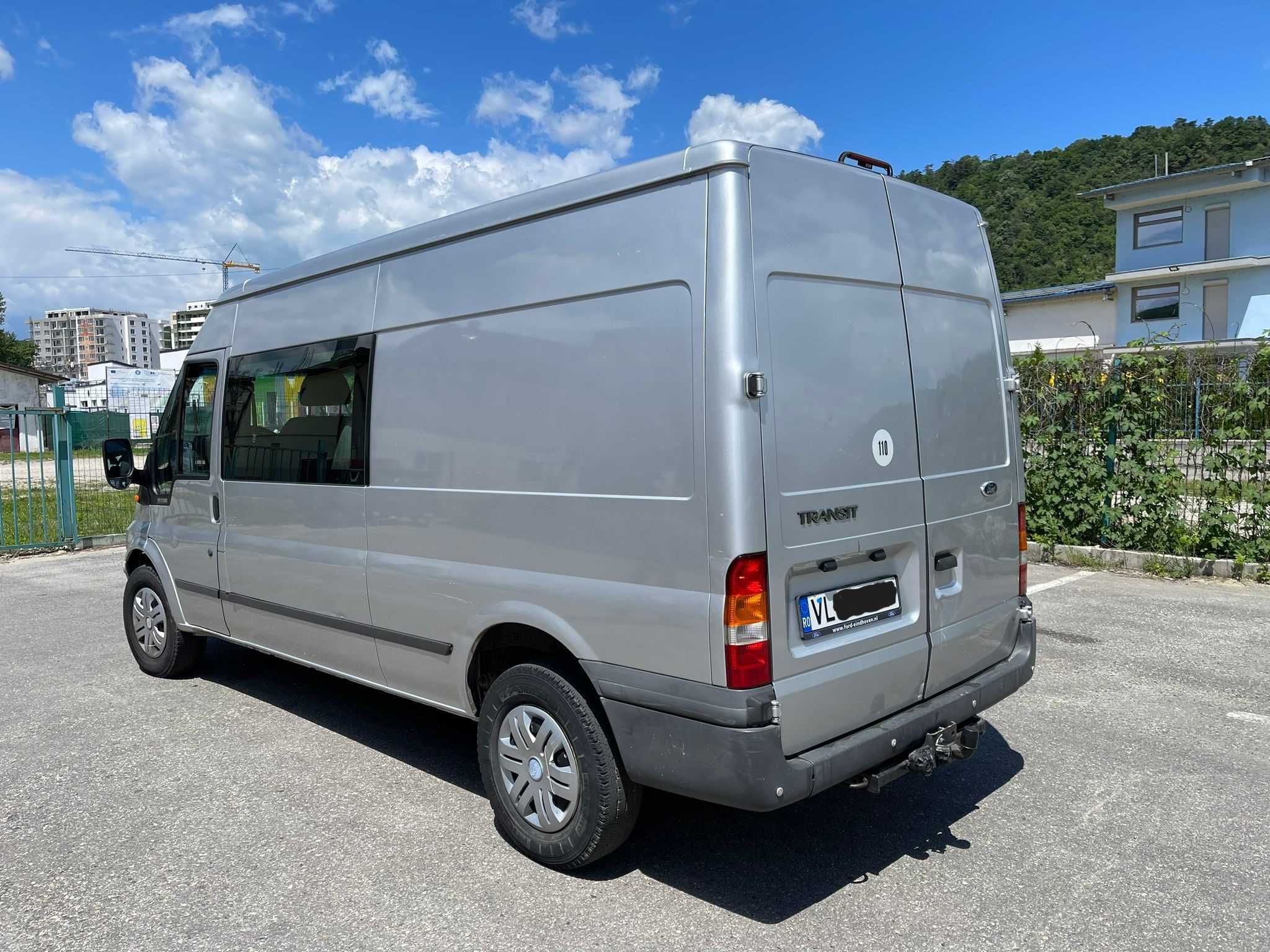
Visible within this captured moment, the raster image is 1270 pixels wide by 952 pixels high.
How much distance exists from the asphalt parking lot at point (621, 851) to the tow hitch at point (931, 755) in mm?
427

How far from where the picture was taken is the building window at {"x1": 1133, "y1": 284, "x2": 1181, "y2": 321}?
1463 inches

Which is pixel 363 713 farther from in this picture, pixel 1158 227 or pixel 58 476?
pixel 1158 227

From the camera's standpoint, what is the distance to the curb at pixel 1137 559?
8.62 m

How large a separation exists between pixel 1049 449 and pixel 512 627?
26.2 feet

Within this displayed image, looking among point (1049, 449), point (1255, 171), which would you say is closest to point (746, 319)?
point (1049, 449)

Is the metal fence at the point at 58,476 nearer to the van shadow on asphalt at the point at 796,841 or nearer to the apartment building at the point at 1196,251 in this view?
the van shadow on asphalt at the point at 796,841

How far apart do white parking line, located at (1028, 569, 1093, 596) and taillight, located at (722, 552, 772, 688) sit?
20.0 feet

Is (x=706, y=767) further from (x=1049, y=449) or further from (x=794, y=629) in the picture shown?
(x=1049, y=449)

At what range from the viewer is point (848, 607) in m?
3.17

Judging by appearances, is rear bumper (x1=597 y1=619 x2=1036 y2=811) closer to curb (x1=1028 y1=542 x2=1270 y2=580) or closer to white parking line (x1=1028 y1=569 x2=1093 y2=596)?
white parking line (x1=1028 y1=569 x2=1093 y2=596)

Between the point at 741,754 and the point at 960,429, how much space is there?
1.73 m

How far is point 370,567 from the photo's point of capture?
4.18 m

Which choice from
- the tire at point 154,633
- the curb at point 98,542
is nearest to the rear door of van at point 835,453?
the tire at point 154,633

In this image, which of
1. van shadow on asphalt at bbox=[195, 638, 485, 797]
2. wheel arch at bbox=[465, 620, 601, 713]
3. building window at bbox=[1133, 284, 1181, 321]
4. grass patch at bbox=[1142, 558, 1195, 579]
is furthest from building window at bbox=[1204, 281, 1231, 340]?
wheel arch at bbox=[465, 620, 601, 713]
